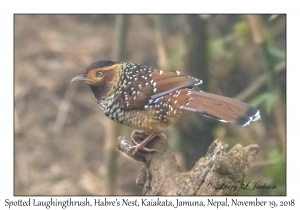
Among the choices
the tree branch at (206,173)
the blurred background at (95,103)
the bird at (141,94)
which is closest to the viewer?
the tree branch at (206,173)

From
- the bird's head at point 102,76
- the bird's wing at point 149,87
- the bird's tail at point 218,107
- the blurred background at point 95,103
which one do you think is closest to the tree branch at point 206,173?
the bird's tail at point 218,107

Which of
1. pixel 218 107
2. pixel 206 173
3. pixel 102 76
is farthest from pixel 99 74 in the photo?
pixel 206 173

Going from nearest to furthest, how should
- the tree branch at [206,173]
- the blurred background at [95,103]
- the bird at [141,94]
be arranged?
the tree branch at [206,173], the bird at [141,94], the blurred background at [95,103]

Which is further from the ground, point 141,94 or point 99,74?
point 99,74

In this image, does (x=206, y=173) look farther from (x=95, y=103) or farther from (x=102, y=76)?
(x=95, y=103)

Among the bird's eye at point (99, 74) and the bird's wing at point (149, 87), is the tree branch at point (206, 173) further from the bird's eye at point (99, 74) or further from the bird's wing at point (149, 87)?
the bird's eye at point (99, 74)
